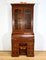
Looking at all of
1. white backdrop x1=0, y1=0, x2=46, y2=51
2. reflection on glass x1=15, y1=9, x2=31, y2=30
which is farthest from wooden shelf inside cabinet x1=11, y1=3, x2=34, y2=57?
white backdrop x1=0, y1=0, x2=46, y2=51

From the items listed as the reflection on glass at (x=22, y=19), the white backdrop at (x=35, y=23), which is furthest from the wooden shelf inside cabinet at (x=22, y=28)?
the white backdrop at (x=35, y=23)

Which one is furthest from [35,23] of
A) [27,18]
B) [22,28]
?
[22,28]

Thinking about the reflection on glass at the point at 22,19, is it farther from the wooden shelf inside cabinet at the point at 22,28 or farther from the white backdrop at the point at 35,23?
the white backdrop at the point at 35,23

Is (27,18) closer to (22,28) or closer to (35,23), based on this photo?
(22,28)

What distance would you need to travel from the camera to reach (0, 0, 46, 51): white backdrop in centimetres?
527

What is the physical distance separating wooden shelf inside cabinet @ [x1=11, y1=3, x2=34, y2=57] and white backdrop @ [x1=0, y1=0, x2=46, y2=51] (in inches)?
21.8

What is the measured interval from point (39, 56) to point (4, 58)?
1139 millimetres

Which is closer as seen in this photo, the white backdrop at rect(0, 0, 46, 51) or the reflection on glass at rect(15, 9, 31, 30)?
the reflection on glass at rect(15, 9, 31, 30)

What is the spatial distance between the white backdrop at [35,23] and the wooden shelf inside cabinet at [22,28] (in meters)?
0.55

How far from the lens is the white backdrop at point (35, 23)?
527cm

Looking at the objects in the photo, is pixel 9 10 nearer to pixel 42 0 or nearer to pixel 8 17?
pixel 8 17

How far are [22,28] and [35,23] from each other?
730mm

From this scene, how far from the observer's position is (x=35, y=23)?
17.6 feet

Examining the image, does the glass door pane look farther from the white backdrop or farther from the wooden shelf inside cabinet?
the white backdrop
